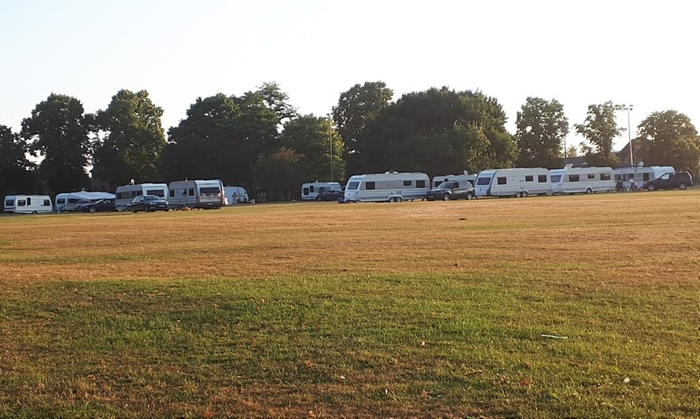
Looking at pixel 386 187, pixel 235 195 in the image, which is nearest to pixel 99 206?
pixel 235 195

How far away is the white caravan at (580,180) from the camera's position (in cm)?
7000

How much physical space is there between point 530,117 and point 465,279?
307ft

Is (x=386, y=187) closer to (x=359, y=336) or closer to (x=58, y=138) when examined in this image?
(x=58, y=138)

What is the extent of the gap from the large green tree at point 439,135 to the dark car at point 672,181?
64.6ft

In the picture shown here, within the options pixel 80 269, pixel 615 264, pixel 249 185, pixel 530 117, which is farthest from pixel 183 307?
pixel 530 117

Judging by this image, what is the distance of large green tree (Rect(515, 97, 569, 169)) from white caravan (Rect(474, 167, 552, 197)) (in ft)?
105

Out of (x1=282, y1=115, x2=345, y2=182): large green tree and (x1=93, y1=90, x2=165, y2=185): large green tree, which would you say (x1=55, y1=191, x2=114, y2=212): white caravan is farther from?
(x1=282, y1=115, x2=345, y2=182): large green tree

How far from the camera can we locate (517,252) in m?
15.3

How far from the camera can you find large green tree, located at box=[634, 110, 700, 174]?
9694 centimetres

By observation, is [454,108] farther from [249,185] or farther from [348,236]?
[348,236]

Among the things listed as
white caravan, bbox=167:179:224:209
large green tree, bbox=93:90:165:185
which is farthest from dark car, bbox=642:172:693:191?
large green tree, bbox=93:90:165:185

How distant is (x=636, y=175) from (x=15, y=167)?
3002 inches

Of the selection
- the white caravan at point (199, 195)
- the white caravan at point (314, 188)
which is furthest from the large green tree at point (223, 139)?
the white caravan at point (199, 195)

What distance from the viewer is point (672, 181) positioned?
72.5m
